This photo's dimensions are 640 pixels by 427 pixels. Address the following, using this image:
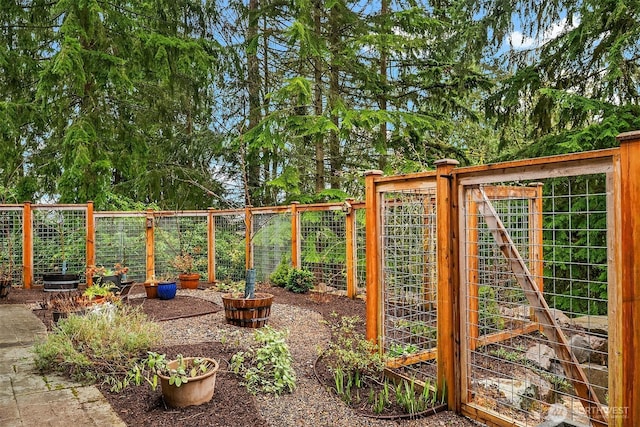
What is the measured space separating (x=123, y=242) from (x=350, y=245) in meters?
5.14

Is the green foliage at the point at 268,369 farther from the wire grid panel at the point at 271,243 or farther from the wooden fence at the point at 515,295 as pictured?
the wire grid panel at the point at 271,243

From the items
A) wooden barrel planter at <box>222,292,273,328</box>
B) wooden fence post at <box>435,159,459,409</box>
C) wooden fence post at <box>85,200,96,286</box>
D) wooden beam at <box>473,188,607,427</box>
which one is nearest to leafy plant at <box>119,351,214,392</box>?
wooden fence post at <box>435,159,459,409</box>

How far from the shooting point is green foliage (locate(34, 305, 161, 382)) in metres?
3.76

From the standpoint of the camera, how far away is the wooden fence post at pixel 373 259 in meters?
4.07

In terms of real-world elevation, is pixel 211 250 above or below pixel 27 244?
below

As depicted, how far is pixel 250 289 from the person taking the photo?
5.86 m

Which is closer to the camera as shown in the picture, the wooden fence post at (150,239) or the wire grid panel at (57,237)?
the wire grid panel at (57,237)

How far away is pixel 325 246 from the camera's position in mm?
8242

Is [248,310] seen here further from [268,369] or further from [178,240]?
[178,240]

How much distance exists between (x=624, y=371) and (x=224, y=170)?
11.7 meters

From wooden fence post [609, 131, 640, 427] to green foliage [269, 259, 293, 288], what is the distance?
21.5 feet

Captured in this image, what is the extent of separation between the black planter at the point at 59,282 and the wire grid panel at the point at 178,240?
1.93 meters

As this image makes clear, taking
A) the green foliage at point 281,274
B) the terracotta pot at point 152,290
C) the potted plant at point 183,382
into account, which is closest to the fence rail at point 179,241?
the green foliage at point 281,274

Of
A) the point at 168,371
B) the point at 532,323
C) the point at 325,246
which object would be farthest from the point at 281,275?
the point at 532,323
